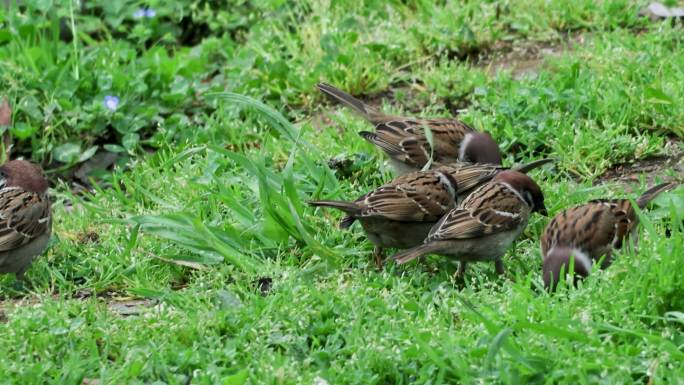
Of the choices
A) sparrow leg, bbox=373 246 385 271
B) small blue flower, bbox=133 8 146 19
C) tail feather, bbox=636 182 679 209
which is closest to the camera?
tail feather, bbox=636 182 679 209

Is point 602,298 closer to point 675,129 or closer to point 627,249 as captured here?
point 627,249

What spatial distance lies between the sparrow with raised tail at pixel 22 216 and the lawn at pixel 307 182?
192 mm

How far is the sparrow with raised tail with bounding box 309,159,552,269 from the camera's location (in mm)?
6176

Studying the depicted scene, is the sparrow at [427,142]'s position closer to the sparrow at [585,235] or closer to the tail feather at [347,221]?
the tail feather at [347,221]

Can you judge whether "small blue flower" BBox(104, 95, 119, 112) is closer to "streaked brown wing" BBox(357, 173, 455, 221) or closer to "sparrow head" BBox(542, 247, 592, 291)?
"streaked brown wing" BBox(357, 173, 455, 221)

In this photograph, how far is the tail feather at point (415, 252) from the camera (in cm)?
586

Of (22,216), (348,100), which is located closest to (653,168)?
(348,100)

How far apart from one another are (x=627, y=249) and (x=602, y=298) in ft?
2.61

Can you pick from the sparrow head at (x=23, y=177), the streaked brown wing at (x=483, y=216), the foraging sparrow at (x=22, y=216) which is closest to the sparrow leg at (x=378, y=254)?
the streaked brown wing at (x=483, y=216)

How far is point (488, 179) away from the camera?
6840mm

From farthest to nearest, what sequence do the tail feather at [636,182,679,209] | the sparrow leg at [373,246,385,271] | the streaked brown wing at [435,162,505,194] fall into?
the streaked brown wing at [435,162,505,194] < the sparrow leg at [373,246,385,271] < the tail feather at [636,182,679,209]

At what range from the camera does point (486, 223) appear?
19.8 feet

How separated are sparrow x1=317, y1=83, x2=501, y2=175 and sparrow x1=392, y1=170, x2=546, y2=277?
734mm

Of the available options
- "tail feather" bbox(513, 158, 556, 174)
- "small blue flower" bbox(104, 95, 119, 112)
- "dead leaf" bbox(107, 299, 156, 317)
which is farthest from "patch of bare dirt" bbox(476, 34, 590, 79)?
"dead leaf" bbox(107, 299, 156, 317)
